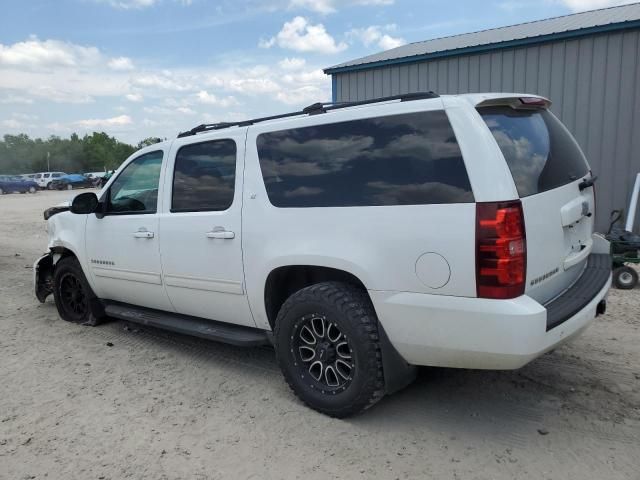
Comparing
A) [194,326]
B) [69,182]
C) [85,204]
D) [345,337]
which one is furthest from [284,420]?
[69,182]

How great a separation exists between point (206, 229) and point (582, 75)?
7.34m

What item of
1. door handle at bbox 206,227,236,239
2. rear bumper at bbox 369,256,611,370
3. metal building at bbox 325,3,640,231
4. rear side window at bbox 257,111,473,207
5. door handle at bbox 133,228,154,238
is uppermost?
metal building at bbox 325,3,640,231

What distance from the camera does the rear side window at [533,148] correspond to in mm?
2949

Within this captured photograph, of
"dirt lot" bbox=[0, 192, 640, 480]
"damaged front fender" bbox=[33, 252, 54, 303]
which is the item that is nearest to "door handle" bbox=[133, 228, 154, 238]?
"dirt lot" bbox=[0, 192, 640, 480]

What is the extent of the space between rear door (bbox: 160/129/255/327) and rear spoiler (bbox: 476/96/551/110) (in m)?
1.76

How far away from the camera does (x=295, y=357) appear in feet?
11.8

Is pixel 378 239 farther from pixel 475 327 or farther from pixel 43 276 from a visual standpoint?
pixel 43 276

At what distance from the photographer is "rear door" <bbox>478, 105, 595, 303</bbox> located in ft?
9.54

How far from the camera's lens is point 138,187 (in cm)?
477

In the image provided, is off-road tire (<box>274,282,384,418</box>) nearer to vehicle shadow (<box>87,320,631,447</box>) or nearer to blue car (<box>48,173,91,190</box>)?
vehicle shadow (<box>87,320,631,447</box>)

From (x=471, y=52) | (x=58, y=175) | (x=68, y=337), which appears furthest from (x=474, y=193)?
(x=58, y=175)

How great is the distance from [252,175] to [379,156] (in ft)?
3.40

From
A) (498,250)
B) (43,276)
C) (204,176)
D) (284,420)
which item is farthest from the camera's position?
(43,276)

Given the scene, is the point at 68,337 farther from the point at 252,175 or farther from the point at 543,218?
the point at 543,218
